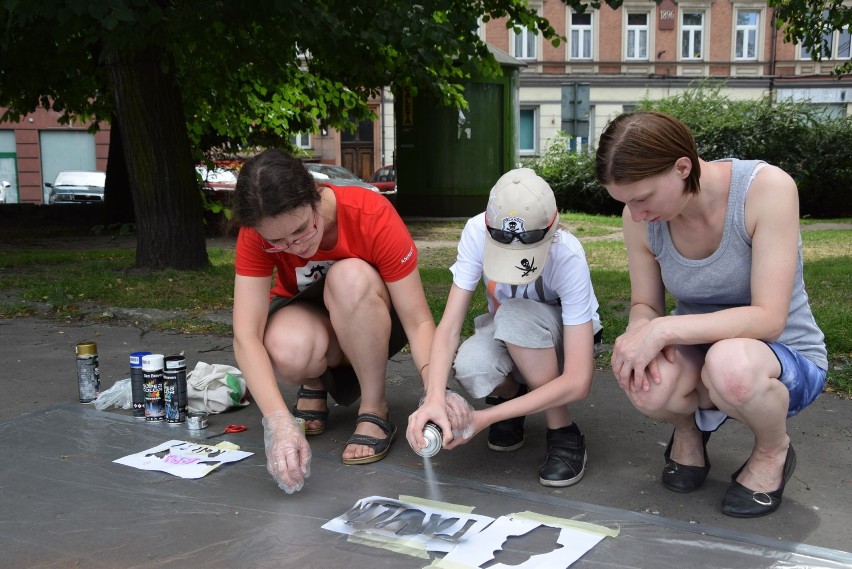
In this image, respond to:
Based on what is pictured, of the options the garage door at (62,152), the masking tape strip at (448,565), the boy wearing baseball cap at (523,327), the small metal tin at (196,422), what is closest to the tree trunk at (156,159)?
the small metal tin at (196,422)

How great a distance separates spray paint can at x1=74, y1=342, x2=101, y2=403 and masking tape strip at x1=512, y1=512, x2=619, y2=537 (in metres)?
2.10

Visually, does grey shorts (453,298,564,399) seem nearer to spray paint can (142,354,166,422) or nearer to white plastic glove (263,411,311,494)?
white plastic glove (263,411,311,494)

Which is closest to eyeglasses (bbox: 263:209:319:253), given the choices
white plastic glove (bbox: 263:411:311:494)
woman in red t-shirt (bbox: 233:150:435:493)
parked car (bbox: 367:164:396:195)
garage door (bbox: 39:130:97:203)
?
woman in red t-shirt (bbox: 233:150:435:493)

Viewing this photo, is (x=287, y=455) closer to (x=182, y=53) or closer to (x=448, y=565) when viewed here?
(x=448, y=565)

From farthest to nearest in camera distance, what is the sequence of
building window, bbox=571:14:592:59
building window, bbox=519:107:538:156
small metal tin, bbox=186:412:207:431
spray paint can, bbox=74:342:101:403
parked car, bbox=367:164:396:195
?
1. building window, bbox=519:107:538:156
2. building window, bbox=571:14:592:59
3. parked car, bbox=367:164:396:195
4. spray paint can, bbox=74:342:101:403
5. small metal tin, bbox=186:412:207:431

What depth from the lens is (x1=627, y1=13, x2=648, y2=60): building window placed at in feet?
94.7

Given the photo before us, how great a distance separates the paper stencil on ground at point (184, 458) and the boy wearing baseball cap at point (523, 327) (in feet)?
2.57

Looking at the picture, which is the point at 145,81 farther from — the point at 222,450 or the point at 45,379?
the point at 222,450

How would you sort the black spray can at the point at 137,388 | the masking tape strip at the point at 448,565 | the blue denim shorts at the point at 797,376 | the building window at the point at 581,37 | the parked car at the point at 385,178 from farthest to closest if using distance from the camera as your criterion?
the building window at the point at 581,37
the parked car at the point at 385,178
the black spray can at the point at 137,388
the blue denim shorts at the point at 797,376
the masking tape strip at the point at 448,565

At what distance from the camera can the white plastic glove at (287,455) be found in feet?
8.24

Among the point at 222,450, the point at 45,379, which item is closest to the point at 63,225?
the point at 45,379

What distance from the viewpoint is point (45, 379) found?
13.7ft

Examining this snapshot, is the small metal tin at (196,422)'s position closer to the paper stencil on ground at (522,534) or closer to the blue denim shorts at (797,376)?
the paper stencil on ground at (522,534)

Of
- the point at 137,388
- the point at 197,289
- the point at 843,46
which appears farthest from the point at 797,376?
the point at 843,46
